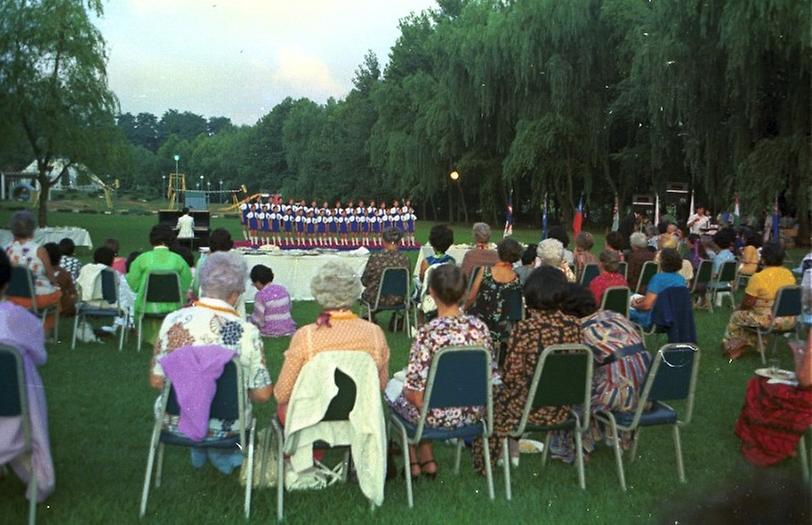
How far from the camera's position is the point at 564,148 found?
2783cm

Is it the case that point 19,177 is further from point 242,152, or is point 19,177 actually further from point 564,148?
point 242,152

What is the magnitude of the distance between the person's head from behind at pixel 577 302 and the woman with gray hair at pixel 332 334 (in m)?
1.06

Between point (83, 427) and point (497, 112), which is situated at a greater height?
point (497, 112)

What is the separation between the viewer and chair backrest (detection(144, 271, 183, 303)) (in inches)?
265

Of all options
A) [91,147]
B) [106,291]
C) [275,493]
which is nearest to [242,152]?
[91,147]

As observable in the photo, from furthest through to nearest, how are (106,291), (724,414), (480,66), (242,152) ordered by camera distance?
(242,152), (480,66), (106,291), (724,414)

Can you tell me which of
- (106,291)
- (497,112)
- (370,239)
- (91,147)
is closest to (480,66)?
(497,112)

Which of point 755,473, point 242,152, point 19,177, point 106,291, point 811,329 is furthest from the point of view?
point 242,152

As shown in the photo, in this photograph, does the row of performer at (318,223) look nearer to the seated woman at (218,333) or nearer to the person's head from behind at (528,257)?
the person's head from behind at (528,257)

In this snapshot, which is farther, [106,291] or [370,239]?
[370,239]

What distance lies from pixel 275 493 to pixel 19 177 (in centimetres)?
2204

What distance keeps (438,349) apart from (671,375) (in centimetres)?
129

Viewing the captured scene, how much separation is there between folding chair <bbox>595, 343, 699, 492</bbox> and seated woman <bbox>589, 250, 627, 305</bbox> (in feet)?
8.44

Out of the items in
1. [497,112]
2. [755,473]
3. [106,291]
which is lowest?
[755,473]
